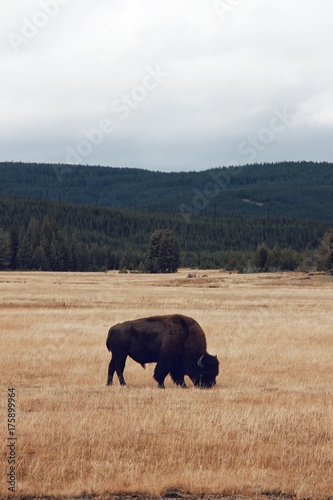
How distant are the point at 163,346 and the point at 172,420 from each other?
4.21 m

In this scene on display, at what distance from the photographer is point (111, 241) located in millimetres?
172125

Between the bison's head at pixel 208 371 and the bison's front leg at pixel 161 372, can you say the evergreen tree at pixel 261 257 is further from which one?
the bison's front leg at pixel 161 372

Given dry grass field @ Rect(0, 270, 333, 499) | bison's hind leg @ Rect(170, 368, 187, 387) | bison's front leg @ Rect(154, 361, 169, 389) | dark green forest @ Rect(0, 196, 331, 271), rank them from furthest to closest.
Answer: dark green forest @ Rect(0, 196, 331, 271)
bison's hind leg @ Rect(170, 368, 187, 387)
bison's front leg @ Rect(154, 361, 169, 389)
dry grass field @ Rect(0, 270, 333, 499)

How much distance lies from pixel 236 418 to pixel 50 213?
169m

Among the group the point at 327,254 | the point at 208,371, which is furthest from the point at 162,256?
the point at 208,371

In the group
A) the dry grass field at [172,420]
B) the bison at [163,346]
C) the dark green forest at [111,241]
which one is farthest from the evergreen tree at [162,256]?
the bison at [163,346]

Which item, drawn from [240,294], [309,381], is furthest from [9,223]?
[309,381]

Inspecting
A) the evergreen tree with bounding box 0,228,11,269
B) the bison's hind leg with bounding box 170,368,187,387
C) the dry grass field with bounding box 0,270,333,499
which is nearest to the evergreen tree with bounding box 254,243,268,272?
the evergreen tree with bounding box 0,228,11,269

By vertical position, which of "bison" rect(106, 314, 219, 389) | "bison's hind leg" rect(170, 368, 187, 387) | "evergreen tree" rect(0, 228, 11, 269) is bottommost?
"bison's hind leg" rect(170, 368, 187, 387)

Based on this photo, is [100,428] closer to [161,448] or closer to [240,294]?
[161,448]

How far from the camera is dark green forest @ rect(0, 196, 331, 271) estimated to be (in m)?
111

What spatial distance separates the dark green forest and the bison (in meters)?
76.7

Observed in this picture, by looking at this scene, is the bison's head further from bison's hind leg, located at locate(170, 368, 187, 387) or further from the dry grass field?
bison's hind leg, located at locate(170, 368, 187, 387)

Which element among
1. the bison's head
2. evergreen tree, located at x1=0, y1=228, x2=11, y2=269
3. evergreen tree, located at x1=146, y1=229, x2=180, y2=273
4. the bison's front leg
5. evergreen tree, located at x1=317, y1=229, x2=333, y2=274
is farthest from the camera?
evergreen tree, located at x1=0, y1=228, x2=11, y2=269
